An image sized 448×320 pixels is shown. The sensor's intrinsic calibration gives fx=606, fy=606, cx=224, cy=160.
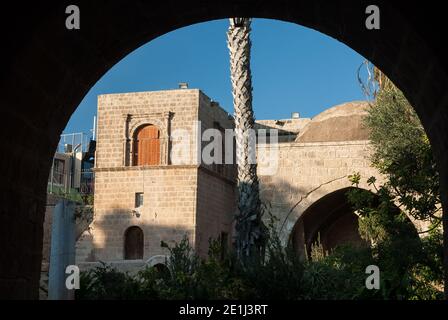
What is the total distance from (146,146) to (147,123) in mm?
870

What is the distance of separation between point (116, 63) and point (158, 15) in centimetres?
43

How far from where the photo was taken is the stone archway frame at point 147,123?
22.4 m

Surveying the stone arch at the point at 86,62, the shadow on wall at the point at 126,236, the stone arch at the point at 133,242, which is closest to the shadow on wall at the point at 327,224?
the shadow on wall at the point at 126,236

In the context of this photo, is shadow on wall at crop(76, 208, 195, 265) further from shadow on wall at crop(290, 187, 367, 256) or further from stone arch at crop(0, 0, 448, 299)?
stone arch at crop(0, 0, 448, 299)

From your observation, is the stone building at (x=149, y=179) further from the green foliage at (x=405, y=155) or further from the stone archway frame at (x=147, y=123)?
the green foliage at (x=405, y=155)

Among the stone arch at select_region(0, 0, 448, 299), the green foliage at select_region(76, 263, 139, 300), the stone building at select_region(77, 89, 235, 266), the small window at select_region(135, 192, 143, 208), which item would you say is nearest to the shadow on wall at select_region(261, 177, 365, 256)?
the stone building at select_region(77, 89, 235, 266)

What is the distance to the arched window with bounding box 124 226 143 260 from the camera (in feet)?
72.2

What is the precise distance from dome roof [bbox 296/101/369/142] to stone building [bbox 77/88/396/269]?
0.11ft

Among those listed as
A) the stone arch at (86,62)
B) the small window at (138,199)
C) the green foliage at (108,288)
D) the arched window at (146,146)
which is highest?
the arched window at (146,146)

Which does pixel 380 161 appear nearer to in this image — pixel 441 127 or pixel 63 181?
pixel 441 127

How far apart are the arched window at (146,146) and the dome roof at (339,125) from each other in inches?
210

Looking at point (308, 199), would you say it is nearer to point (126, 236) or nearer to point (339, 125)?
point (339, 125)
